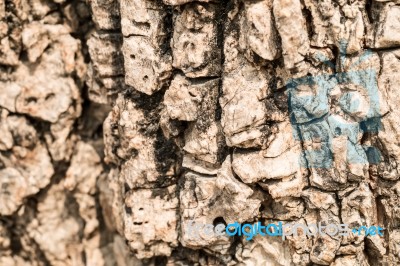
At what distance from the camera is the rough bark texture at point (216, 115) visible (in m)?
2.65

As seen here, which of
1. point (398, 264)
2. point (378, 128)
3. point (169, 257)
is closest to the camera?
point (378, 128)

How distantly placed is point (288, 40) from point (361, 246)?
1.19 m

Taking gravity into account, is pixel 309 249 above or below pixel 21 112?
below

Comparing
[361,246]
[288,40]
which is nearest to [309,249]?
[361,246]

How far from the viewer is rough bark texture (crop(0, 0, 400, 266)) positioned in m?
2.65

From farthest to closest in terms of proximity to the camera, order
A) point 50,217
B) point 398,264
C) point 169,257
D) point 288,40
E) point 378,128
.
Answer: point 50,217, point 169,257, point 398,264, point 378,128, point 288,40

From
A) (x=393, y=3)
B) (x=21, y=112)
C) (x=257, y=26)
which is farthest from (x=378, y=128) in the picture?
(x=21, y=112)

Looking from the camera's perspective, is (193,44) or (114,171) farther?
(114,171)

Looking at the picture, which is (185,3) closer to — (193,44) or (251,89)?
(193,44)

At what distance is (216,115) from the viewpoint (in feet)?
9.48

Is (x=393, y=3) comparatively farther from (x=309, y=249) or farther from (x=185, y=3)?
(x=309, y=249)

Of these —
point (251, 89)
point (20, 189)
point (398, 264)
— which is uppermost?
point (251, 89)

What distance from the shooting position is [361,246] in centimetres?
288

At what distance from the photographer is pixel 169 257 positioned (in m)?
3.39
